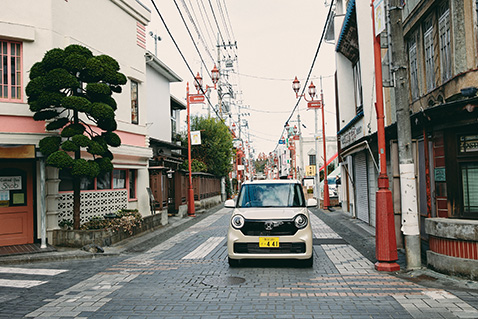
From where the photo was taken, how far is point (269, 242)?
28.0 ft

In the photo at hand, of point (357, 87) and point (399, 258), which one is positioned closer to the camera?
point (399, 258)

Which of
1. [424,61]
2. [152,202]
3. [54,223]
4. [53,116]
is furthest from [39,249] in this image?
[424,61]

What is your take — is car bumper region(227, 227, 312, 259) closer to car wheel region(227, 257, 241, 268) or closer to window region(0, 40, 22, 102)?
car wheel region(227, 257, 241, 268)

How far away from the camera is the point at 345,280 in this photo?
777 cm

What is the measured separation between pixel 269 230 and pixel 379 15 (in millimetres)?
4915

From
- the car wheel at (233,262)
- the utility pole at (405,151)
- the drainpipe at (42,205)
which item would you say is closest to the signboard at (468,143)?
the utility pole at (405,151)

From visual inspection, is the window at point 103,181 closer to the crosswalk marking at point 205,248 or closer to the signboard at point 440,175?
the crosswalk marking at point 205,248

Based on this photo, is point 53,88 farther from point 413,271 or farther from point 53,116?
point 413,271

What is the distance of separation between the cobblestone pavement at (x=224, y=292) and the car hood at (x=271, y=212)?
113 cm

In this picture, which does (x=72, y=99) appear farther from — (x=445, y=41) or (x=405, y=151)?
(x=445, y=41)

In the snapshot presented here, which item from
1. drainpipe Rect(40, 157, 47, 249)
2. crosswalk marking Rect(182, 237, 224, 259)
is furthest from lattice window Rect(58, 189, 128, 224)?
crosswalk marking Rect(182, 237, 224, 259)

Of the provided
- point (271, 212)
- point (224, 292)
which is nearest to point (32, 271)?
point (224, 292)

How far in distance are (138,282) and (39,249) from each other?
472cm

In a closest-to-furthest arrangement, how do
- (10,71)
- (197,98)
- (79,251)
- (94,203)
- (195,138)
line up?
1. (79,251)
2. (10,71)
3. (94,203)
4. (197,98)
5. (195,138)
